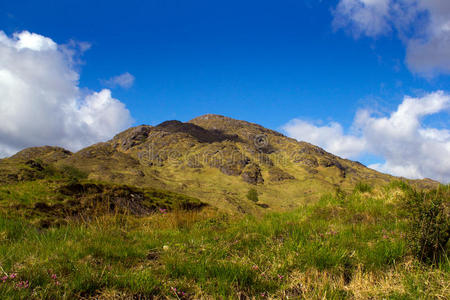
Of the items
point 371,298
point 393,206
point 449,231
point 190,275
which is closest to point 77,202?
point 190,275

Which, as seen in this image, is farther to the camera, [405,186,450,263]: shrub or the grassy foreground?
[405,186,450,263]: shrub

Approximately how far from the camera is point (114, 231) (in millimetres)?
6109

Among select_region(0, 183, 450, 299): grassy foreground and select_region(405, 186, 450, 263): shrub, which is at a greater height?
select_region(405, 186, 450, 263): shrub

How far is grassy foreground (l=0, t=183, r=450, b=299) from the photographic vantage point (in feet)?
10.6

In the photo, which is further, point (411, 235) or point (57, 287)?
point (411, 235)

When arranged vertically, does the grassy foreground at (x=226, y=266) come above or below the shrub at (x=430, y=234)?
below

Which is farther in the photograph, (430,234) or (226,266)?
(430,234)

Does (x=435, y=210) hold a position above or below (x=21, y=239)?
above

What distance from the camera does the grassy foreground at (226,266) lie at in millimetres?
3217

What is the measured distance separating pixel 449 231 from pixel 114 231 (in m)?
A: 6.91

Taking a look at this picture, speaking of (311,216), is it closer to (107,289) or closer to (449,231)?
(449,231)

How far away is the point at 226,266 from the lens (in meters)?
3.71

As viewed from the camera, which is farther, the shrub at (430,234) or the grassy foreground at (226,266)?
the shrub at (430,234)

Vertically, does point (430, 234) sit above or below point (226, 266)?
A: above
